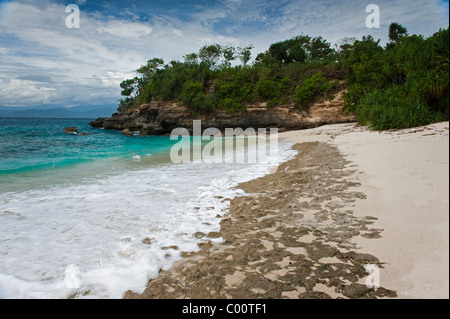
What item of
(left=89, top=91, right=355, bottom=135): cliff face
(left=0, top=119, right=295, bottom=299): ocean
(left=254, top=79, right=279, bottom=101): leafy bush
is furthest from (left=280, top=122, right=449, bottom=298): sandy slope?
(left=254, top=79, right=279, bottom=101): leafy bush

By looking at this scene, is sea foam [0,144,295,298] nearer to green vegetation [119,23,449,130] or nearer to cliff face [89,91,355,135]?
green vegetation [119,23,449,130]

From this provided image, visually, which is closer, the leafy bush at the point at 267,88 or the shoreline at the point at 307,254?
the shoreline at the point at 307,254

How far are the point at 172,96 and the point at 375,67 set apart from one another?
23.0 metres

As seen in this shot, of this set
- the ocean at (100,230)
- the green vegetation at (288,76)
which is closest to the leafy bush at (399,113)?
the green vegetation at (288,76)

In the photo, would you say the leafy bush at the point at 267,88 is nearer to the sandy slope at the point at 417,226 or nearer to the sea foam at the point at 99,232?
the sea foam at the point at 99,232

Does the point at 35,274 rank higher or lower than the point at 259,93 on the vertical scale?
lower

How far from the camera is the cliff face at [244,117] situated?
81.1ft

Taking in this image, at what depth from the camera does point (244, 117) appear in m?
28.8

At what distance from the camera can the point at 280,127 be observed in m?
27.7

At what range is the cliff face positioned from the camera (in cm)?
2473

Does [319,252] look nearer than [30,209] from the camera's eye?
Yes

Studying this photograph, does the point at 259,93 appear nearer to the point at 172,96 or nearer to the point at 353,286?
the point at 172,96
